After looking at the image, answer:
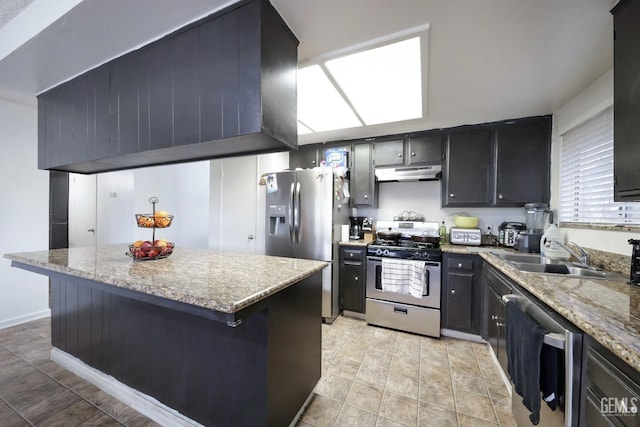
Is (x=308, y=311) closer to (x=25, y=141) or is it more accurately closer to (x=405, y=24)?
(x=405, y=24)

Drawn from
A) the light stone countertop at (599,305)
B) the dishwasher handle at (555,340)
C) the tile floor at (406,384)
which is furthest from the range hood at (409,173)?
the dishwasher handle at (555,340)

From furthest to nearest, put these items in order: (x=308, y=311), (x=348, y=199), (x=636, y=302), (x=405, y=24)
A: (x=348, y=199) → (x=308, y=311) → (x=405, y=24) → (x=636, y=302)

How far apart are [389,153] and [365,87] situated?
1.31 meters

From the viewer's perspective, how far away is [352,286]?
9.29ft

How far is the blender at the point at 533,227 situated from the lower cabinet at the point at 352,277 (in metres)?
1.58

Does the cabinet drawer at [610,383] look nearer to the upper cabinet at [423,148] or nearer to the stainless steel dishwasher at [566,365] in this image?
the stainless steel dishwasher at [566,365]

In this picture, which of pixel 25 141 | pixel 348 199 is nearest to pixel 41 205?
pixel 25 141

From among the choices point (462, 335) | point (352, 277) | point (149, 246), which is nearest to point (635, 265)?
point (462, 335)

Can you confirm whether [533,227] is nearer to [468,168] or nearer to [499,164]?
[499,164]

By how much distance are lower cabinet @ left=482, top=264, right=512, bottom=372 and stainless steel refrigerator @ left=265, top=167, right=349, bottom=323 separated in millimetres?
1509

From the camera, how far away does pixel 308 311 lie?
1.44m

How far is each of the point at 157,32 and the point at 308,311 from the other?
192 cm

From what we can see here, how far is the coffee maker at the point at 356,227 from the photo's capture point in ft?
10.6

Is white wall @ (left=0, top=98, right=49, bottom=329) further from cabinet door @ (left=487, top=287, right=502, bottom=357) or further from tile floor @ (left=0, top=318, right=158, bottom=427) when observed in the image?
cabinet door @ (left=487, top=287, right=502, bottom=357)
